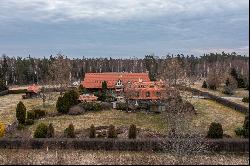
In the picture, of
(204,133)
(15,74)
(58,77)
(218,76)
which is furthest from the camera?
(15,74)

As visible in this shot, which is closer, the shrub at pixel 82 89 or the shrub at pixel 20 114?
the shrub at pixel 20 114

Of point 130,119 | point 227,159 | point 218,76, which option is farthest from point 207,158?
point 218,76

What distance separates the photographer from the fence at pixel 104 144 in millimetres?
34925

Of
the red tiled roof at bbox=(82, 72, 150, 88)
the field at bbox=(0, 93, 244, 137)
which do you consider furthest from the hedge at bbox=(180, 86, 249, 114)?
the red tiled roof at bbox=(82, 72, 150, 88)

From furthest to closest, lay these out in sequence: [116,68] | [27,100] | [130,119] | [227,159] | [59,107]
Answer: [116,68] < [27,100] < [59,107] < [130,119] < [227,159]

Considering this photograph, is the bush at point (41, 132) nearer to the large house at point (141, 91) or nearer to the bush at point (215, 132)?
the bush at point (215, 132)

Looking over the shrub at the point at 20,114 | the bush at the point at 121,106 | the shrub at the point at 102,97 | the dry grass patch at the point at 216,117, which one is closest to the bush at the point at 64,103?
the bush at the point at 121,106

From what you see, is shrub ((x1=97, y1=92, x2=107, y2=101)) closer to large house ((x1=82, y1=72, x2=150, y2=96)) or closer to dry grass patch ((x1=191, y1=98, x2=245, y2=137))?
large house ((x1=82, y1=72, x2=150, y2=96))

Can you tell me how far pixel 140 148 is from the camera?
35875 millimetres

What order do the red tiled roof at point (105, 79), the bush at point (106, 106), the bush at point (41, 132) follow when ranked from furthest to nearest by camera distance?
1. the red tiled roof at point (105, 79)
2. the bush at point (106, 106)
3. the bush at point (41, 132)

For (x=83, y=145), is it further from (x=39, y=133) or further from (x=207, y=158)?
(x=207, y=158)

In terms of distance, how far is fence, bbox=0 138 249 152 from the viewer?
3492 centimetres

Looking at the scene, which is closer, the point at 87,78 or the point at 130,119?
the point at 130,119

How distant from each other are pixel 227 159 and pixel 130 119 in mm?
20739
